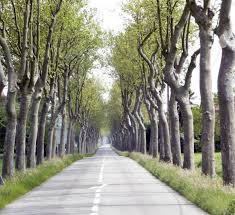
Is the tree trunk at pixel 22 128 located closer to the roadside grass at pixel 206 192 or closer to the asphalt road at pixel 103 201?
the asphalt road at pixel 103 201

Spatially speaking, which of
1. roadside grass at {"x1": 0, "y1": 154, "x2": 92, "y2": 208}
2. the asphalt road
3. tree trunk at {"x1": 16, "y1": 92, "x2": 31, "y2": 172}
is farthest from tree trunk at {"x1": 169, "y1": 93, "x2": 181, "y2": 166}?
tree trunk at {"x1": 16, "y1": 92, "x2": 31, "y2": 172}

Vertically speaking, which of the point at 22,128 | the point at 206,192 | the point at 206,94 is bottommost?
the point at 206,192

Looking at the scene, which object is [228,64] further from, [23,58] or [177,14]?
[177,14]

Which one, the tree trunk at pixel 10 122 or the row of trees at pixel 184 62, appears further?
the tree trunk at pixel 10 122

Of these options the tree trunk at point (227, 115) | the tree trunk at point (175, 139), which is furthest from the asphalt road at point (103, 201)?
the tree trunk at point (175, 139)

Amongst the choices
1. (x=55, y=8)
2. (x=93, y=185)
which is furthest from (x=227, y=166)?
(x=55, y=8)

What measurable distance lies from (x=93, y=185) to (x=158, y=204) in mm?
7448

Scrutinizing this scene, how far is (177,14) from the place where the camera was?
30156 millimetres

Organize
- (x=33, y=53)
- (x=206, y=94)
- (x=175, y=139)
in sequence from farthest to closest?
(x=175, y=139)
(x=33, y=53)
(x=206, y=94)

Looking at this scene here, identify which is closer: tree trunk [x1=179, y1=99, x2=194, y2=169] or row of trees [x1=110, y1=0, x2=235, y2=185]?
row of trees [x1=110, y1=0, x2=235, y2=185]

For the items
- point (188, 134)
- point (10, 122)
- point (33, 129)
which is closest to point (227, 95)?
point (188, 134)

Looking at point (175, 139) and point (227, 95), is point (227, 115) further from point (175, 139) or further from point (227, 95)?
point (175, 139)

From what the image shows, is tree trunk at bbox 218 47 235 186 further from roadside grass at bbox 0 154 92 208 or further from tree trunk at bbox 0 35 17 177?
tree trunk at bbox 0 35 17 177

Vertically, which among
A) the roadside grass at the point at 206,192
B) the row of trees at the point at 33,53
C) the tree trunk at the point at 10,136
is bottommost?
the roadside grass at the point at 206,192
